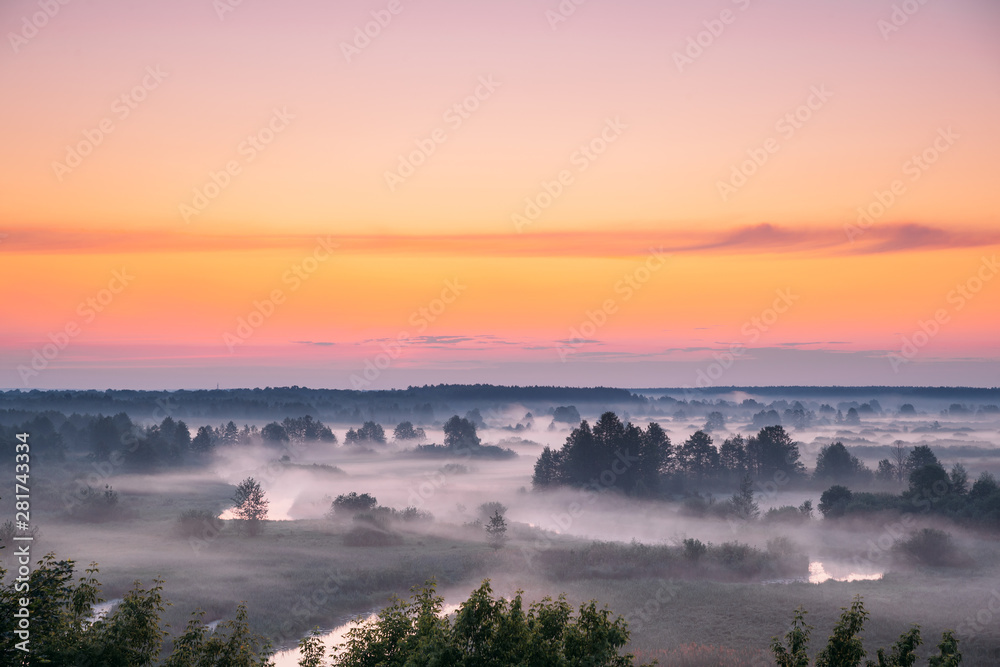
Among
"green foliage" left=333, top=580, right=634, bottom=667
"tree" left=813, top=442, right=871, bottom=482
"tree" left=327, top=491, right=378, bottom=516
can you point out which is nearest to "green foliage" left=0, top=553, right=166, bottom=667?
"green foliage" left=333, top=580, right=634, bottom=667

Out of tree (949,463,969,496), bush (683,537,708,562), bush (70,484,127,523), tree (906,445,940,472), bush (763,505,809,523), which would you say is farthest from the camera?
tree (906,445,940,472)

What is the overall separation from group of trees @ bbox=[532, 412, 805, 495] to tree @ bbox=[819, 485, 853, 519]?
91.7ft

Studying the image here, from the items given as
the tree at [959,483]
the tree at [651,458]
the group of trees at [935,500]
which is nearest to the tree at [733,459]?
the tree at [651,458]

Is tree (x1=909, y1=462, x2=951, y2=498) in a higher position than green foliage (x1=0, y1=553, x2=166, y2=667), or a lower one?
higher

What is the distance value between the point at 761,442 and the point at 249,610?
113863 millimetres

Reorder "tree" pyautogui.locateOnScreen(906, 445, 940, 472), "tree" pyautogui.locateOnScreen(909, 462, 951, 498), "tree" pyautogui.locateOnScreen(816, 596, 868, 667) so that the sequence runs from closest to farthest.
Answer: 1. "tree" pyautogui.locateOnScreen(816, 596, 868, 667)
2. "tree" pyautogui.locateOnScreen(909, 462, 951, 498)
3. "tree" pyautogui.locateOnScreen(906, 445, 940, 472)

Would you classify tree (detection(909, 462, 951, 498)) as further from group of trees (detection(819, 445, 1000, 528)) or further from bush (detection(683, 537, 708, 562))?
bush (detection(683, 537, 708, 562))

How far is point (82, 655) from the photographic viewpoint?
70.9 feet

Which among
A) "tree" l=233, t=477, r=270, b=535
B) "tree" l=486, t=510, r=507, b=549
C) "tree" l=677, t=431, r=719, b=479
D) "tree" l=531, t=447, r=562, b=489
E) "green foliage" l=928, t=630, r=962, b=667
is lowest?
"green foliage" l=928, t=630, r=962, b=667

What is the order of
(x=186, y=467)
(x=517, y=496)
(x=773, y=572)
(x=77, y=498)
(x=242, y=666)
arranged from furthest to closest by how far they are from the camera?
(x=186, y=467), (x=517, y=496), (x=77, y=498), (x=773, y=572), (x=242, y=666)

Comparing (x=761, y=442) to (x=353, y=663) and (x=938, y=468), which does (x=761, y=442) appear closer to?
Result: (x=938, y=468)

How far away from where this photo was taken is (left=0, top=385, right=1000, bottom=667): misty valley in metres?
23.5

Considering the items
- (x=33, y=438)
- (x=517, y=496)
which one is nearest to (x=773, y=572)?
(x=517, y=496)

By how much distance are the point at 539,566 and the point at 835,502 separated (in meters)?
51.2
